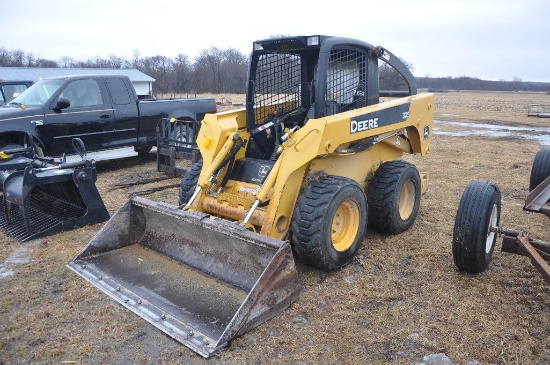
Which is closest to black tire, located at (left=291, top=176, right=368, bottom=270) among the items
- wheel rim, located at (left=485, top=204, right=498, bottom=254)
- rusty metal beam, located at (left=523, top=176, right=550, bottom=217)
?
wheel rim, located at (left=485, top=204, right=498, bottom=254)

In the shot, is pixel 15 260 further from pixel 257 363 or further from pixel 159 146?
pixel 159 146

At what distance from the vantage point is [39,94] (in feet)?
28.2

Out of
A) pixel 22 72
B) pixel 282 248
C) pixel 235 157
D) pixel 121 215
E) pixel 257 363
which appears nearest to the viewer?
pixel 257 363

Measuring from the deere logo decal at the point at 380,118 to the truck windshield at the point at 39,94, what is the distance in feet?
20.4

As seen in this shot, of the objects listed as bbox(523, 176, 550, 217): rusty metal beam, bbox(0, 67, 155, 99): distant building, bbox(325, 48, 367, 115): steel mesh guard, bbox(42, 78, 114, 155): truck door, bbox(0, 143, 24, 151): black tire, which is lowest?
bbox(523, 176, 550, 217): rusty metal beam

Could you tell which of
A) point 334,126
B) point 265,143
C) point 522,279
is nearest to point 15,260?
point 265,143

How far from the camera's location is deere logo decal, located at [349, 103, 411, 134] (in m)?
4.61

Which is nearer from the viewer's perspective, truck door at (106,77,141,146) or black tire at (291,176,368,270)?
black tire at (291,176,368,270)

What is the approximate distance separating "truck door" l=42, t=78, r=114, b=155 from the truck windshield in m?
0.19

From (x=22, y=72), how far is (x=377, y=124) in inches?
1631

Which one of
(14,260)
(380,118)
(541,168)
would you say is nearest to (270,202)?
(380,118)

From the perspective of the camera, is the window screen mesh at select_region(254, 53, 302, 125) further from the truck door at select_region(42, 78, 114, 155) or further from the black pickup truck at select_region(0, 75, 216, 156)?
the truck door at select_region(42, 78, 114, 155)

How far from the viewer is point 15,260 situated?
486cm

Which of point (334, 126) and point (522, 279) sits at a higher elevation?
point (334, 126)
